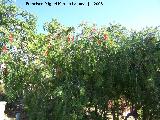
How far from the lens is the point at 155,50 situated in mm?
9266

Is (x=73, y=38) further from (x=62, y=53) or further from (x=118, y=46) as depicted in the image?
(x=118, y=46)

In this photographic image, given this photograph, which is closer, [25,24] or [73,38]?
[73,38]

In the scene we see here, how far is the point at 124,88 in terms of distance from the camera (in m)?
10.0

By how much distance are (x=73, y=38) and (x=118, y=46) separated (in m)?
1.42

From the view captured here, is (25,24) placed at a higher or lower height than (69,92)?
higher

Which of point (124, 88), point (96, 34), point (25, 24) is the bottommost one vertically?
point (124, 88)

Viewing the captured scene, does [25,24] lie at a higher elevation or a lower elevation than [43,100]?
higher

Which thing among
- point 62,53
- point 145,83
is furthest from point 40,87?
point 145,83

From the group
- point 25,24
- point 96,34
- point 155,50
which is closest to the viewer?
point 155,50

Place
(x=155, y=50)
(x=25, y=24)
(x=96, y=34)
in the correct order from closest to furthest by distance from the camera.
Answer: (x=155, y=50) → (x=96, y=34) → (x=25, y=24)

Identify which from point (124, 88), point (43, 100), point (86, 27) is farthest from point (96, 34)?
point (43, 100)

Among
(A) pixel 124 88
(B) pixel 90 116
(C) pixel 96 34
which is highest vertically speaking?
(C) pixel 96 34

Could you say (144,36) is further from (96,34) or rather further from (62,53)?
(62,53)

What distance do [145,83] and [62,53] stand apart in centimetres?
242
